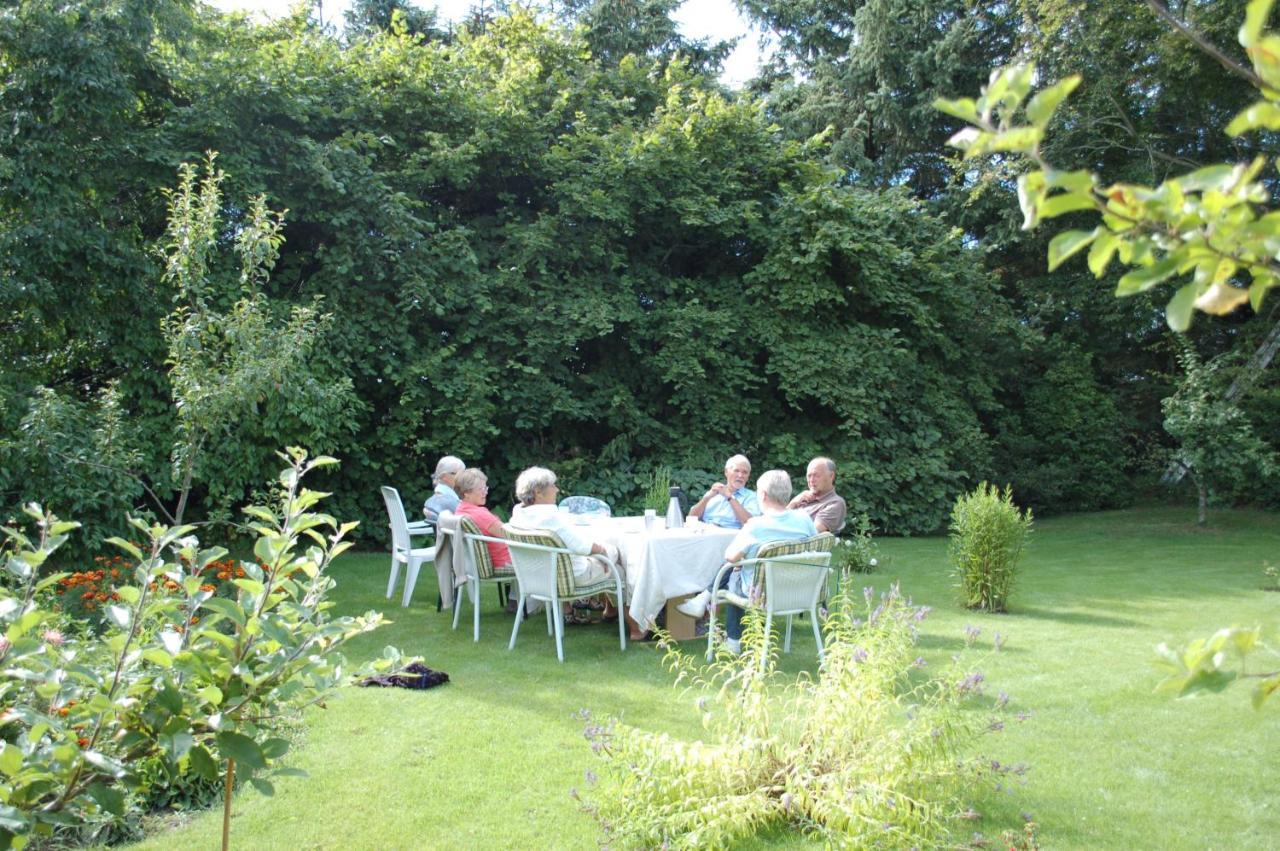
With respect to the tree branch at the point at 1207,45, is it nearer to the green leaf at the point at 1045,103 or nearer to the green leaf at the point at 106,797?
the green leaf at the point at 1045,103

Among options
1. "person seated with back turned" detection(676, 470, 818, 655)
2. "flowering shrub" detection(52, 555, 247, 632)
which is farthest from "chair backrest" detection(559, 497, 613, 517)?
"flowering shrub" detection(52, 555, 247, 632)

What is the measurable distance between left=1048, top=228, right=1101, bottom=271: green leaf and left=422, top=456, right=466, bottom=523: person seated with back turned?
646 cm

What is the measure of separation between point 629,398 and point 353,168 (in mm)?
4399

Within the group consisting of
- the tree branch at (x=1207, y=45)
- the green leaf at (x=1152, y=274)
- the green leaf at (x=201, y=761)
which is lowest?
the green leaf at (x=201, y=761)

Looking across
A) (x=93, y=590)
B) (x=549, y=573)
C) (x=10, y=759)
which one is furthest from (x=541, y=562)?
(x=10, y=759)

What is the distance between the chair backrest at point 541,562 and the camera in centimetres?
543

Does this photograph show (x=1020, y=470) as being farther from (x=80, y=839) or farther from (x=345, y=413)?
(x=80, y=839)

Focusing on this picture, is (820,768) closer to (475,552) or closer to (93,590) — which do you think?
(475,552)

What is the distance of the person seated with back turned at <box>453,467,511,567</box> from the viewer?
5.96 meters

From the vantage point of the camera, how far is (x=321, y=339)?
382 inches

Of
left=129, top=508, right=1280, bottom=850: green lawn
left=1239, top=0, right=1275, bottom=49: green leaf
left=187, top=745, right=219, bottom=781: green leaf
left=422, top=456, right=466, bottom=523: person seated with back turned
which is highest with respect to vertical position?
left=1239, top=0, right=1275, bottom=49: green leaf

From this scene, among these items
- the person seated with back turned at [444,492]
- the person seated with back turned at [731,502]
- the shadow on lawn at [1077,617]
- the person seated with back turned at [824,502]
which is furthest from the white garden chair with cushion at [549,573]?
the shadow on lawn at [1077,617]

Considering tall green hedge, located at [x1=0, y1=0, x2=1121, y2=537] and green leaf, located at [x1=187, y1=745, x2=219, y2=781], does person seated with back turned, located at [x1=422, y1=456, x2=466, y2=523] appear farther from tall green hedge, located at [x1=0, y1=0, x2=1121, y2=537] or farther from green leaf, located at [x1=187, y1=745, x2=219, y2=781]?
green leaf, located at [x1=187, y1=745, x2=219, y2=781]

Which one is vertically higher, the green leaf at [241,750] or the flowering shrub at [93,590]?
the green leaf at [241,750]
